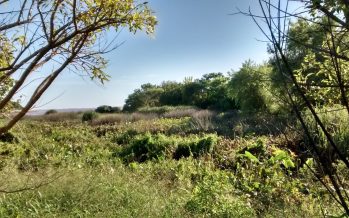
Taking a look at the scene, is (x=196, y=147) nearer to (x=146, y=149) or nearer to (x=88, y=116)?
(x=146, y=149)

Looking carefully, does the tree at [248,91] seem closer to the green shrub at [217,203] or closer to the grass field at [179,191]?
the grass field at [179,191]

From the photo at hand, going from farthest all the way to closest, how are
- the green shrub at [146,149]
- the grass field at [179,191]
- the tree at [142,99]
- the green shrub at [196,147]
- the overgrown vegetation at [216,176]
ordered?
the tree at [142,99]
the green shrub at [146,149]
the green shrub at [196,147]
the grass field at [179,191]
the overgrown vegetation at [216,176]

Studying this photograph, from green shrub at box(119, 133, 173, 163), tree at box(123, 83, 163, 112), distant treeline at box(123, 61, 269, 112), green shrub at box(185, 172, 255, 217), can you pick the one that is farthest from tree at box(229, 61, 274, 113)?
tree at box(123, 83, 163, 112)

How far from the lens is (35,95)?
2.90m

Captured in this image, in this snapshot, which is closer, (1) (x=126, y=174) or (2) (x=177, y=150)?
(1) (x=126, y=174)

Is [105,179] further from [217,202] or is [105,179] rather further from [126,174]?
[217,202]

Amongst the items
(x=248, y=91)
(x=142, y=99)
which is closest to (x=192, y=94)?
(x=142, y=99)

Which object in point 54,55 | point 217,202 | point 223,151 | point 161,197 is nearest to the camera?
point 54,55

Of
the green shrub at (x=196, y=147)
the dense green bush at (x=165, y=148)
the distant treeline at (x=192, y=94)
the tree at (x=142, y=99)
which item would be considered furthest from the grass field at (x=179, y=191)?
the tree at (x=142, y=99)

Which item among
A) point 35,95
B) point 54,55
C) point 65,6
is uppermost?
point 65,6

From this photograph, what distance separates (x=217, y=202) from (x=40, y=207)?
2.32m

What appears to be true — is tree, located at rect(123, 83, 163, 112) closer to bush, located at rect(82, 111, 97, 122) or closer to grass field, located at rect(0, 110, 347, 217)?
bush, located at rect(82, 111, 97, 122)

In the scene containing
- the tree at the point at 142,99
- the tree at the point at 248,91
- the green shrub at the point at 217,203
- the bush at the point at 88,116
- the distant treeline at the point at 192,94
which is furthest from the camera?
the tree at the point at 142,99

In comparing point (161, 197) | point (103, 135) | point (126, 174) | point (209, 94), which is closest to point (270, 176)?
point (161, 197)
